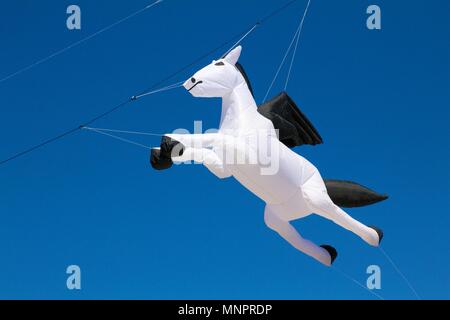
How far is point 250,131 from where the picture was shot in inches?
198

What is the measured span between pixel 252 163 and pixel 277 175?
0.64ft

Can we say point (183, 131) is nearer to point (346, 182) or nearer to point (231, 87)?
point (231, 87)

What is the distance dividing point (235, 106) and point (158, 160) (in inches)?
25.4

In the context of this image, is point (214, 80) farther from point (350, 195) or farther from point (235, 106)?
point (350, 195)

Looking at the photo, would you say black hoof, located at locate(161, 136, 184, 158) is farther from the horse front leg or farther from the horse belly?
the horse belly

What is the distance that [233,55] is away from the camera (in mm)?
5309

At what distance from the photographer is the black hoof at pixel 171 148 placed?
15.8 ft

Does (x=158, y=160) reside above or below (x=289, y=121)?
below

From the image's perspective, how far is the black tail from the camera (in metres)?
5.24

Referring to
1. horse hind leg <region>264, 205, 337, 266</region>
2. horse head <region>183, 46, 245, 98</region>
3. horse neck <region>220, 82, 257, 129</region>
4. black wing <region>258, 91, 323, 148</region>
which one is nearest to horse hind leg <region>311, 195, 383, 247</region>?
horse hind leg <region>264, 205, 337, 266</region>

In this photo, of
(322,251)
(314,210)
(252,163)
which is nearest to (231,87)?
(252,163)

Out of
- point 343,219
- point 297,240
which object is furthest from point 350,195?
point 297,240

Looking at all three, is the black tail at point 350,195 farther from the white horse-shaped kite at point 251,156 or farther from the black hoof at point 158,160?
the black hoof at point 158,160

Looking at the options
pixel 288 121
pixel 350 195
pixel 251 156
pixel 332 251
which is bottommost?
pixel 332 251
